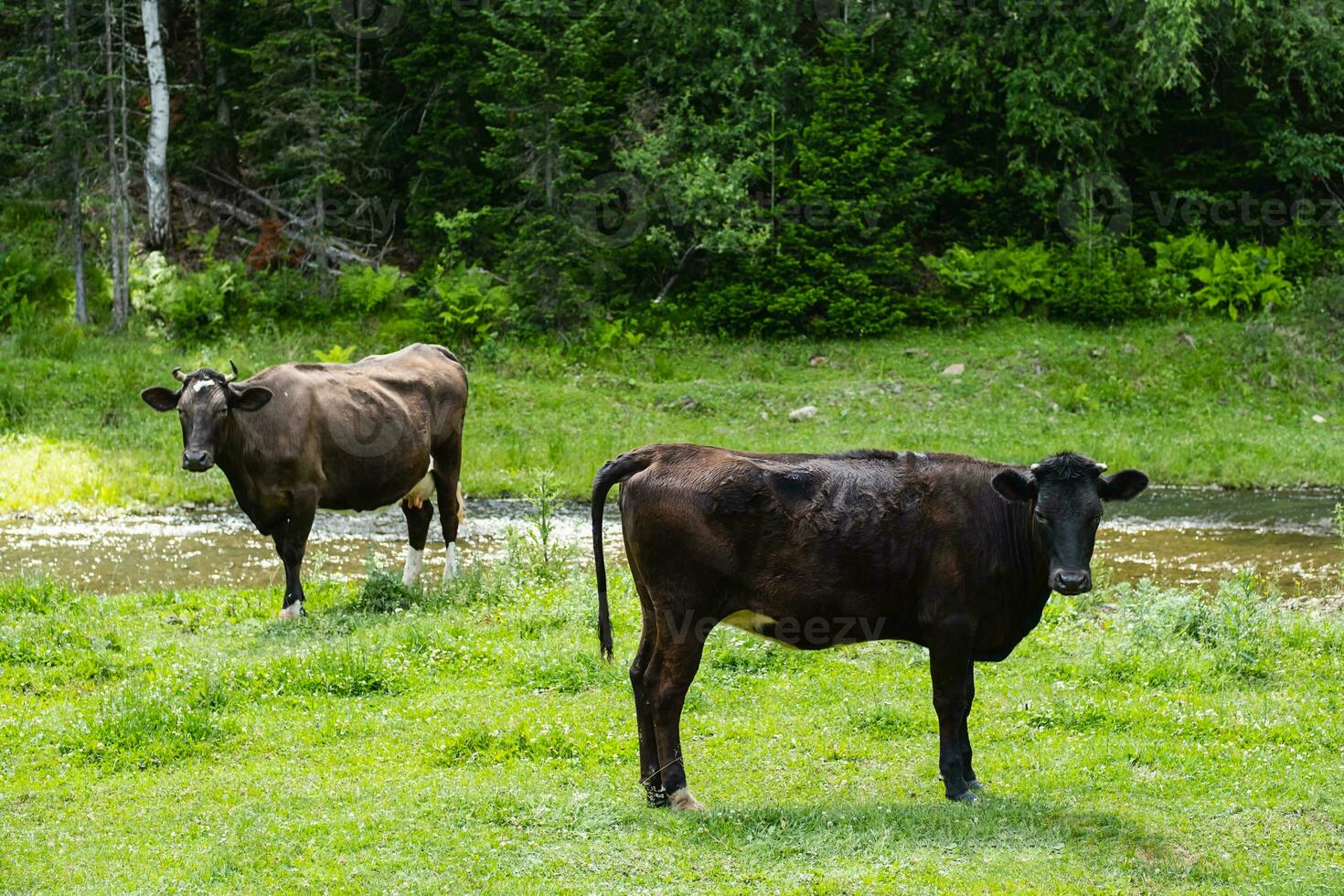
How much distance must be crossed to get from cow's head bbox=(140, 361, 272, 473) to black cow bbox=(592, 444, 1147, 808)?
615 centimetres

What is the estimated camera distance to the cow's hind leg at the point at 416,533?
15008 mm

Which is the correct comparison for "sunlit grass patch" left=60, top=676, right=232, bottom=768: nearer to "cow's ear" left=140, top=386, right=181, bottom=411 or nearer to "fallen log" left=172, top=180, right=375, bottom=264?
"cow's ear" left=140, top=386, right=181, bottom=411

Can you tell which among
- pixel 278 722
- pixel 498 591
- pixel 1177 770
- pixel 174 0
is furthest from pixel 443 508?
pixel 174 0

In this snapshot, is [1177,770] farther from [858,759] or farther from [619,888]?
[619,888]

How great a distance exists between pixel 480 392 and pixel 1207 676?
54.1 feet

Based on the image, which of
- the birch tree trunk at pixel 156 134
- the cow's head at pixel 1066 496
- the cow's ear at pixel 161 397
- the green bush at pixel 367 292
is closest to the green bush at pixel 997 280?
the green bush at pixel 367 292

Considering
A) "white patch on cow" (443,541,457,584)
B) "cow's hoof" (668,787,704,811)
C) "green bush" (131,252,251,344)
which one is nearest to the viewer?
"cow's hoof" (668,787,704,811)

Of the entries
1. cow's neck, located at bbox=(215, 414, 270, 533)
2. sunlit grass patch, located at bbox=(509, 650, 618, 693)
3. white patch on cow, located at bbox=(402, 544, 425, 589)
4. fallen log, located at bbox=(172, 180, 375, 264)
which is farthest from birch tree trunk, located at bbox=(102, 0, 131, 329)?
sunlit grass patch, located at bbox=(509, 650, 618, 693)

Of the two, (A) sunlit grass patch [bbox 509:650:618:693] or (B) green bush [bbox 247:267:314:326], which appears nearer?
(A) sunlit grass patch [bbox 509:650:618:693]

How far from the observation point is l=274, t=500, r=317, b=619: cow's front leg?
13.0 metres

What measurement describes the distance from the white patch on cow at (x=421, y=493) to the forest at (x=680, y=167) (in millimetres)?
12223

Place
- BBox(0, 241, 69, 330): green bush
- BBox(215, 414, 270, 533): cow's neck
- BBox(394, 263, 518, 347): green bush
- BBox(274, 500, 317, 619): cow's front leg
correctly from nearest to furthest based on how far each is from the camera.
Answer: BBox(274, 500, 317, 619): cow's front leg < BBox(215, 414, 270, 533): cow's neck < BBox(0, 241, 69, 330): green bush < BBox(394, 263, 518, 347): green bush

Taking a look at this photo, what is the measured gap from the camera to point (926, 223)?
33.2m

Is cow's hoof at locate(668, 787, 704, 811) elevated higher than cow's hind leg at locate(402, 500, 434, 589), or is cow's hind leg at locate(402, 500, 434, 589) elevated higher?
cow's hoof at locate(668, 787, 704, 811)
